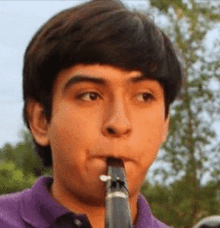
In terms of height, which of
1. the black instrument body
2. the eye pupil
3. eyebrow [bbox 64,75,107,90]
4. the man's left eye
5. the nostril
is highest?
eyebrow [bbox 64,75,107,90]

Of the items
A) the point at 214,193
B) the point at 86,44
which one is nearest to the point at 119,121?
the point at 86,44

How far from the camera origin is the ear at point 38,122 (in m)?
2.88

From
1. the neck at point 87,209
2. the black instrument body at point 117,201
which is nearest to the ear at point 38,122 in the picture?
the neck at point 87,209

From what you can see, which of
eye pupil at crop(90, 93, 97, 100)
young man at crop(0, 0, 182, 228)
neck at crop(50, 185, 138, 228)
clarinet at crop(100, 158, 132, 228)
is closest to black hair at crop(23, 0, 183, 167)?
young man at crop(0, 0, 182, 228)

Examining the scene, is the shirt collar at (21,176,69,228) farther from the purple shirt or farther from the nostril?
the nostril

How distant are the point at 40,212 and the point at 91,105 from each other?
1.89 feet

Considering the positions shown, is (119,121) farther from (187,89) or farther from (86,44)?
(187,89)

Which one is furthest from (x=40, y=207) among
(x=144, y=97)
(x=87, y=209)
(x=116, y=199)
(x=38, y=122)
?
(x=116, y=199)

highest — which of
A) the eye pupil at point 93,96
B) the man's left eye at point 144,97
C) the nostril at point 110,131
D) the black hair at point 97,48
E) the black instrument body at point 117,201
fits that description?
the black hair at point 97,48

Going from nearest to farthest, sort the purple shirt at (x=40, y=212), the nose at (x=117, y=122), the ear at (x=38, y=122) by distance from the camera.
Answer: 1. the nose at (x=117, y=122)
2. the purple shirt at (x=40, y=212)
3. the ear at (x=38, y=122)

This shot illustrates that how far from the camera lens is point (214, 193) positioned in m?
24.0

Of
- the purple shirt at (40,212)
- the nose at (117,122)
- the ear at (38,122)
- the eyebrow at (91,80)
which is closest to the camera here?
the nose at (117,122)

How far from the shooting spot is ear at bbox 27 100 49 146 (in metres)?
2.88

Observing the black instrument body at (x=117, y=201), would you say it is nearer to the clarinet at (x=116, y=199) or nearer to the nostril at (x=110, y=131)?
the clarinet at (x=116, y=199)
